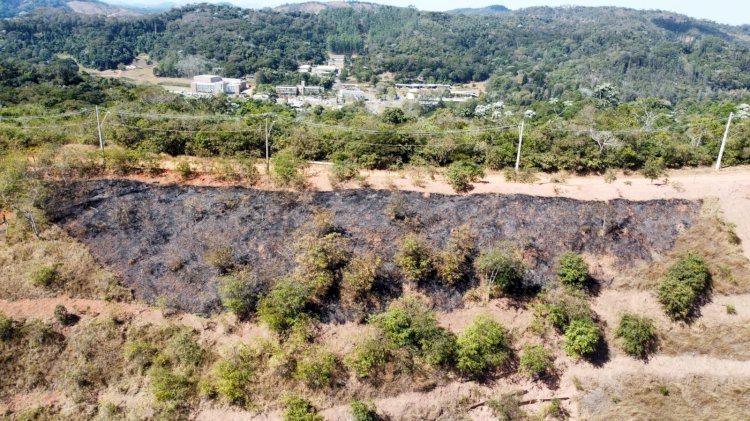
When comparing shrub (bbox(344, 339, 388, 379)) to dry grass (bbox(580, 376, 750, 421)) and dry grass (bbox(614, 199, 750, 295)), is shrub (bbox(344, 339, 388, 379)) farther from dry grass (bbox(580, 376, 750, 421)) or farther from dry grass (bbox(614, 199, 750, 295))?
dry grass (bbox(614, 199, 750, 295))

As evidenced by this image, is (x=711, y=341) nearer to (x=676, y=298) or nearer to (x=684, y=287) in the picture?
(x=676, y=298)

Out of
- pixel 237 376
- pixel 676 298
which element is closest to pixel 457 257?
pixel 676 298

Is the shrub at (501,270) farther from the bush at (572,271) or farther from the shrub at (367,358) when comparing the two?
the shrub at (367,358)

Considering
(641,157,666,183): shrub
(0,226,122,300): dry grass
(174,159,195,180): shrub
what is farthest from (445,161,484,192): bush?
(0,226,122,300): dry grass

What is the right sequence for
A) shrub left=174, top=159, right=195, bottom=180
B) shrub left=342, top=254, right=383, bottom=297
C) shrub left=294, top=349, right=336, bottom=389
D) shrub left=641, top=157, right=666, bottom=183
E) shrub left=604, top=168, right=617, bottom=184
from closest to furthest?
shrub left=294, top=349, right=336, bottom=389 → shrub left=342, top=254, right=383, bottom=297 → shrub left=174, top=159, right=195, bottom=180 → shrub left=604, top=168, right=617, bottom=184 → shrub left=641, top=157, right=666, bottom=183

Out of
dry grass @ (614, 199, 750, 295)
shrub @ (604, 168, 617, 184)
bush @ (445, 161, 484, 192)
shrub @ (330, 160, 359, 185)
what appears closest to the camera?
dry grass @ (614, 199, 750, 295)

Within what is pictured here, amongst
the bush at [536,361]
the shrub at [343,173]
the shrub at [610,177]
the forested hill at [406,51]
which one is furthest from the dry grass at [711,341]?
the forested hill at [406,51]
